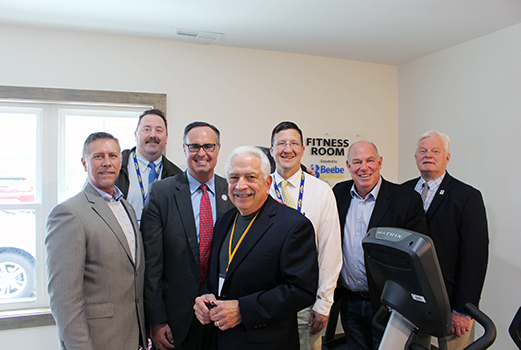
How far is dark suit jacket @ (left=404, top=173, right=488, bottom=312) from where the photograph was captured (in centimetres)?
230

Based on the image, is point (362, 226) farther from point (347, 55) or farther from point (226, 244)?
point (347, 55)

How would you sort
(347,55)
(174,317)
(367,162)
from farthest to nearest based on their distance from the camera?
(347,55), (367,162), (174,317)

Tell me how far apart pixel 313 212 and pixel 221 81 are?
7.55 feet

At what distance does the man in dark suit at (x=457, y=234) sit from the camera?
230 cm

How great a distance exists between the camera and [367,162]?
7.71 ft

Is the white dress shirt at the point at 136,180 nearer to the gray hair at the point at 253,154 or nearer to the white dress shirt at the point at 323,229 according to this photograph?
the white dress shirt at the point at 323,229

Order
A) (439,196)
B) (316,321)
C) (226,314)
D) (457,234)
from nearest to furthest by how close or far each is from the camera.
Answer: (226,314) < (316,321) < (457,234) < (439,196)

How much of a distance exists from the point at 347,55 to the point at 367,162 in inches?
94.0

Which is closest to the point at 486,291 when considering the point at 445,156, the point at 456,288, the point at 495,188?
the point at 495,188

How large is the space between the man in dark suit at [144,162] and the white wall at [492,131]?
10.3 ft

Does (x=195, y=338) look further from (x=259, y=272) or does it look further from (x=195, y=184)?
(x=195, y=184)

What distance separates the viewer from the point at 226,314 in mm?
1526

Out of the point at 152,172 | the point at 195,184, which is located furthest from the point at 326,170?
the point at 195,184

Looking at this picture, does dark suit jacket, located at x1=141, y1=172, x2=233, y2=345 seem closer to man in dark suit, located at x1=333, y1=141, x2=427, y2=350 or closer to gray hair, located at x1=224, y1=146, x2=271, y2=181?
gray hair, located at x1=224, y1=146, x2=271, y2=181
